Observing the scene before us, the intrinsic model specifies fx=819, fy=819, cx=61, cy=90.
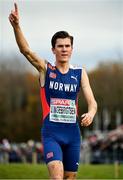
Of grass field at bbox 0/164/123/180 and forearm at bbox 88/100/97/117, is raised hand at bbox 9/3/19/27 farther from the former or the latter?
grass field at bbox 0/164/123/180

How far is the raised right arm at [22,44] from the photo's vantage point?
11288 millimetres

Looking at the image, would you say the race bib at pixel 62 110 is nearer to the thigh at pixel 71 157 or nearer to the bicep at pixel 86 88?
the bicep at pixel 86 88

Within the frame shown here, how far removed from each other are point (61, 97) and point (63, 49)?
0.68m

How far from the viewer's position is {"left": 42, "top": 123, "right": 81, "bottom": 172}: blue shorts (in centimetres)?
1127

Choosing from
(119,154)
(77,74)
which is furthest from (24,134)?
(77,74)

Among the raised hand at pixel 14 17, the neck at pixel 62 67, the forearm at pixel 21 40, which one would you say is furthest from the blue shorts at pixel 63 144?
the raised hand at pixel 14 17

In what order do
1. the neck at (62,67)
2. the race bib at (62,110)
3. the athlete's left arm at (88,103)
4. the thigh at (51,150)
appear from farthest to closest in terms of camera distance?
the neck at (62,67)
the race bib at (62,110)
the thigh at (51,150)
the athlete's left arm at (88,103)

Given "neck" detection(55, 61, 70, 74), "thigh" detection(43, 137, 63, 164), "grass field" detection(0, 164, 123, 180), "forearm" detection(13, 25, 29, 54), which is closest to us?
"thigh" detection(43, 137, 63, 164)

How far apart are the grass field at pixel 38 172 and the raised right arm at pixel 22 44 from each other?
45.8ft

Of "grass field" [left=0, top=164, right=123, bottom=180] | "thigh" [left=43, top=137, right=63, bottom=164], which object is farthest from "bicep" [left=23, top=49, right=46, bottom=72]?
"grass field" [left=0, top=164, right=123, bottom=180]

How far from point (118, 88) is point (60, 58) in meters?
89.5

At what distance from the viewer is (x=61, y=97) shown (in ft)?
37.8

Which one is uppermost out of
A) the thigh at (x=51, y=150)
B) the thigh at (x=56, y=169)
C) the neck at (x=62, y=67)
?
the neck at (x=62, y=67)

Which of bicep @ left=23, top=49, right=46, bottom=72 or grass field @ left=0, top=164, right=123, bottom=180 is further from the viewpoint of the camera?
grass field @ left=0, top=164, right=123, bottom=180
